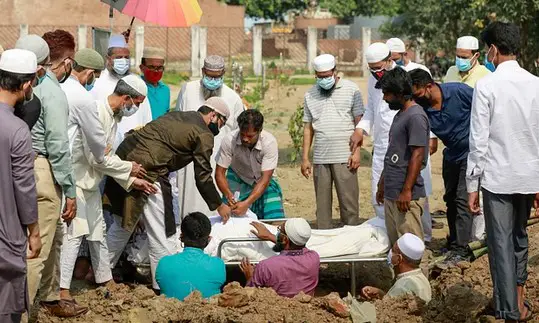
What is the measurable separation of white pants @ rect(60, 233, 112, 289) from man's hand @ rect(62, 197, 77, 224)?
1.49 feet

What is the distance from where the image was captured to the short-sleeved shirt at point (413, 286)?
695 centimetres

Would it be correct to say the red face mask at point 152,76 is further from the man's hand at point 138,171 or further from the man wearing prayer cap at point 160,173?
the man's hand at point 138,171

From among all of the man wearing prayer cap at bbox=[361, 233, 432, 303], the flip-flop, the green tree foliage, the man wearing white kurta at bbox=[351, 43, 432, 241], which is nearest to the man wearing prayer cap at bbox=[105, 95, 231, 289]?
the man wearing prayer cap at bbox=[361, 233, 432, 303]

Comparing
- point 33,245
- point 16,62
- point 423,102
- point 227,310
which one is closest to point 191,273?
point 227,310

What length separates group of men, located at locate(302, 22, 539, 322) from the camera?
6.33m

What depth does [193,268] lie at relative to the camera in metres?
7.17

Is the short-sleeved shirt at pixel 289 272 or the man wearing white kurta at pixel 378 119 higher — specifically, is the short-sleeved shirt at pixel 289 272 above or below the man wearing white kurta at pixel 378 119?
below

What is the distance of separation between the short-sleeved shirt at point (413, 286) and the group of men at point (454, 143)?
0.64 meters

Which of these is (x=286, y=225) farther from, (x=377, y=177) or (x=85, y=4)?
(x=85, y=4)

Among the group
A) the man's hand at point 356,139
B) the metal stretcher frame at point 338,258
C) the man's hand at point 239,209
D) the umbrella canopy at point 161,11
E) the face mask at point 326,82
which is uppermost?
the umbrella canopy at point 161,11

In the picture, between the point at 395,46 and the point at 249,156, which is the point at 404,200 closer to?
the point at 249,156

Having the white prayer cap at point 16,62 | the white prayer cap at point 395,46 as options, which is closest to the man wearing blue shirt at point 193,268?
the white prayer cap at point 16,62

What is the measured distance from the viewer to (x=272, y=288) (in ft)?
23.7

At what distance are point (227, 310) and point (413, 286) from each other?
4.27 feet
